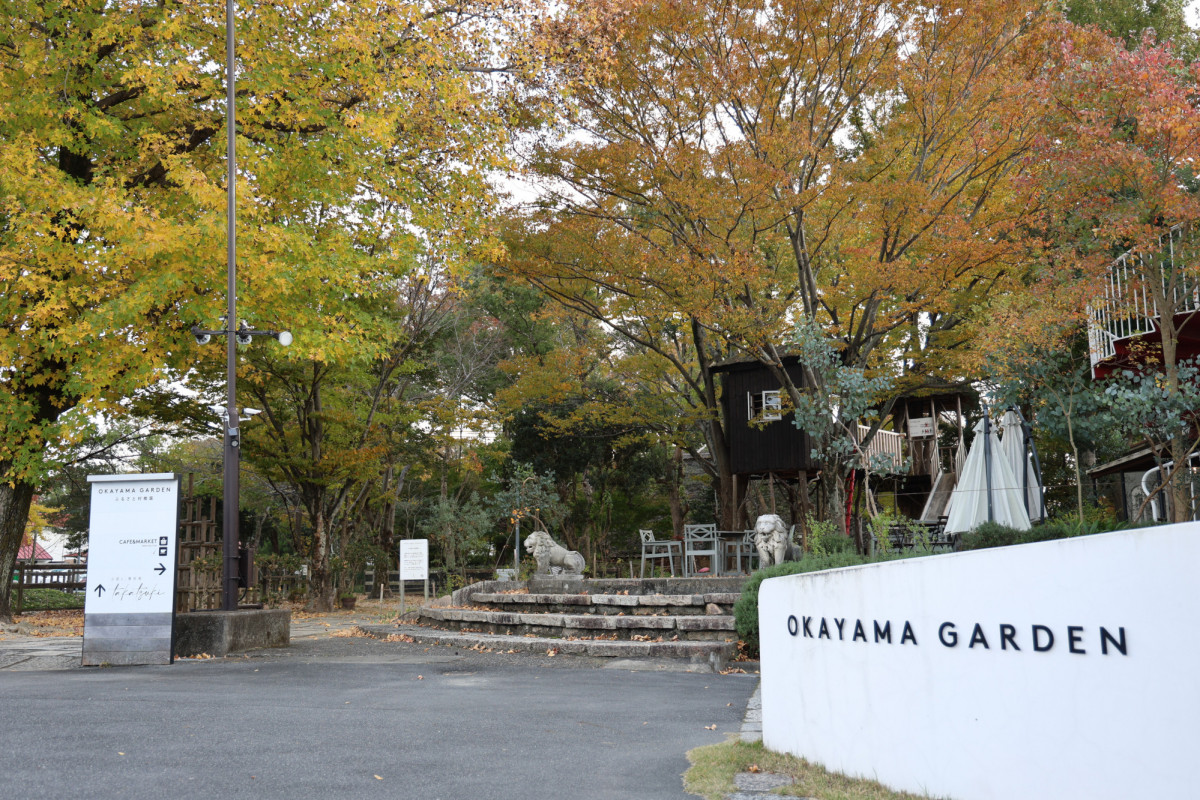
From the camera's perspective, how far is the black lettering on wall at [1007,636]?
3.74 m

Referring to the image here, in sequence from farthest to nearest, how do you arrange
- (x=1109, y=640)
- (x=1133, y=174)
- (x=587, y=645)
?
(x=587, y=645)
(x=1133, y=174)
(x=1109, y=640)

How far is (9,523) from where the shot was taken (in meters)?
13.5

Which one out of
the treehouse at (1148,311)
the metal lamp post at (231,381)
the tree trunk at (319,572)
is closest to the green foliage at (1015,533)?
the treehouse at (1148,311)

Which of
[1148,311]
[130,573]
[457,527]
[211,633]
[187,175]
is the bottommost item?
[211,633]

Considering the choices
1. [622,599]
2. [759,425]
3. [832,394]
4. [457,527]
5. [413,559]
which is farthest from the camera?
[457,527]

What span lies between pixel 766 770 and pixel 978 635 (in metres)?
1.66

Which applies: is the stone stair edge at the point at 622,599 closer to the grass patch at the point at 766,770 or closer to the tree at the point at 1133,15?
the grass patch at the point at 766,770

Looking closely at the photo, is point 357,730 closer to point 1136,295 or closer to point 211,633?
point 211,633

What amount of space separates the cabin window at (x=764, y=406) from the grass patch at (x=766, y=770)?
1458 cm

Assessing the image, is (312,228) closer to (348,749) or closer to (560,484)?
(348,749)

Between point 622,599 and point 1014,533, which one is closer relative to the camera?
point 1014,533

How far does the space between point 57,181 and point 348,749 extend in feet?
31.5

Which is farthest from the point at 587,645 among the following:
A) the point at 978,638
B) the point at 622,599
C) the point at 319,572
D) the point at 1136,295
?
the point at 319,572

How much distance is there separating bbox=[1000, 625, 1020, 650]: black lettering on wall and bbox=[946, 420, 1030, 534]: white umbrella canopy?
26.4ft
